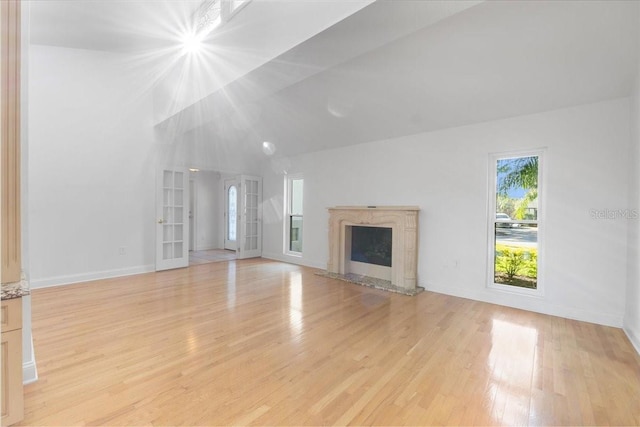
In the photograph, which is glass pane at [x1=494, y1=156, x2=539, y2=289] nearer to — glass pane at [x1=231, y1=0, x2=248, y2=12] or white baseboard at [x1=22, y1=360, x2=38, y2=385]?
glass pane at [x1=231, y1=0, x2=248, y2=12]

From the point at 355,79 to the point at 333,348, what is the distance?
9.94ft

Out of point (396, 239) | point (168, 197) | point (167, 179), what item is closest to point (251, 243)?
point (168, 197)

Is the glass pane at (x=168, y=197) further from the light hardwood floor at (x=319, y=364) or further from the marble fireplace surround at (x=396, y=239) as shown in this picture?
the marble fireplace surround at (x=396, y=239)

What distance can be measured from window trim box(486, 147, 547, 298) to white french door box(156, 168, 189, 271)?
5.46 meters

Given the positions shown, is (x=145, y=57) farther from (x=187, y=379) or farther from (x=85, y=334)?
(x=187, y=379)

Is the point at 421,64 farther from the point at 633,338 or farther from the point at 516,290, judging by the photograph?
the point at 633,338

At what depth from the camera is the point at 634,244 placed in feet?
9.08

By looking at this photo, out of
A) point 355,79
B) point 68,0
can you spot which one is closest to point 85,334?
point 68,0

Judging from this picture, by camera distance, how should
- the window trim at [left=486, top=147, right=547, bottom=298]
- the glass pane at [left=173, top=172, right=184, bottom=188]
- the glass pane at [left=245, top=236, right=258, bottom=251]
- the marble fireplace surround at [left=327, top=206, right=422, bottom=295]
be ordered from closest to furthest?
the window trim at [left=486, top=147, right=547, bottom=298]
the marble fireplace surround at [left=327, top=206, right=422, bottom=295]
the glass pane at [left=173, top=172, right=184, bottom=188]
the glass pane at [left=245, top=236, right=258, bottom=251]

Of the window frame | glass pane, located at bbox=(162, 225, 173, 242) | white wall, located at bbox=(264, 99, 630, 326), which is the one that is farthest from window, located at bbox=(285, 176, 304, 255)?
glass pane, located at bbox=(162, 225, 173, 242)

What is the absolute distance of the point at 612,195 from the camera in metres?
3.10

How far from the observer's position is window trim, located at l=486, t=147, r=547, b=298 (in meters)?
3.56

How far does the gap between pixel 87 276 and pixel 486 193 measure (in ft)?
20.6

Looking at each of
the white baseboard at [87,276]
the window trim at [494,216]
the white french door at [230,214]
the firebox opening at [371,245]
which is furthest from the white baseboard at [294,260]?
the window trim at [494,216]
